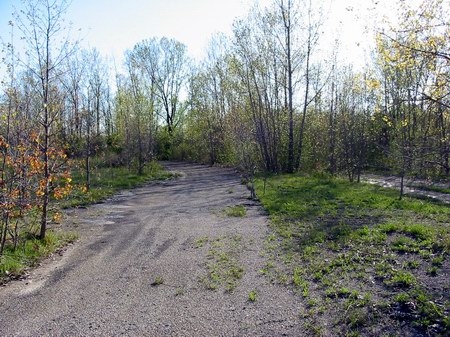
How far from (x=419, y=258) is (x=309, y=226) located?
307 cm

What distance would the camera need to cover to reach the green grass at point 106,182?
1283 centimetres

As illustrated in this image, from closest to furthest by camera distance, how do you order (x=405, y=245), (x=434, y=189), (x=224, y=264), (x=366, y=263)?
(x=366, y=263) → (x=224, y=264) → (x=405, y=245) → (x=434, y=189)

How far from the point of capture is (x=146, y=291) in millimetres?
5500

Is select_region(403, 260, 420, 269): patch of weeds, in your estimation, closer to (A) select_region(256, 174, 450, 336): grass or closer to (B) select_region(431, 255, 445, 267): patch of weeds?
(A) select_region(256, 174, 450, 336): grass

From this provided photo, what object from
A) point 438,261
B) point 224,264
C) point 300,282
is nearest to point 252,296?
point 300,282

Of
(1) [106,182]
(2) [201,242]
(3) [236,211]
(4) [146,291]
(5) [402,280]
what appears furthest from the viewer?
(1) [106,182]

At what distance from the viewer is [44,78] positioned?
7.71 metres

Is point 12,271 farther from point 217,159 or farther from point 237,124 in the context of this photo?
point 217,159

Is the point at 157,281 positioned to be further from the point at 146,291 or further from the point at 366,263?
the point at 366,263

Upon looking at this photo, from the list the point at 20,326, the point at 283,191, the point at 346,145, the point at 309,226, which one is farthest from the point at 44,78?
the point at 346,145

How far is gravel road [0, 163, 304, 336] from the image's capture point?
14.5ft

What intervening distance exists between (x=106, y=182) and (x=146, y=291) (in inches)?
548

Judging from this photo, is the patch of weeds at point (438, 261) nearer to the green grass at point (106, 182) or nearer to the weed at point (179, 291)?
the weed at point (179, 291)

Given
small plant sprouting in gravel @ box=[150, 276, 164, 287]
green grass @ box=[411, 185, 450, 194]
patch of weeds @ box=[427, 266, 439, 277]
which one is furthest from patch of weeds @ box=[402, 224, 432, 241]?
green grass @ box=[411, 185, 450, 194]
